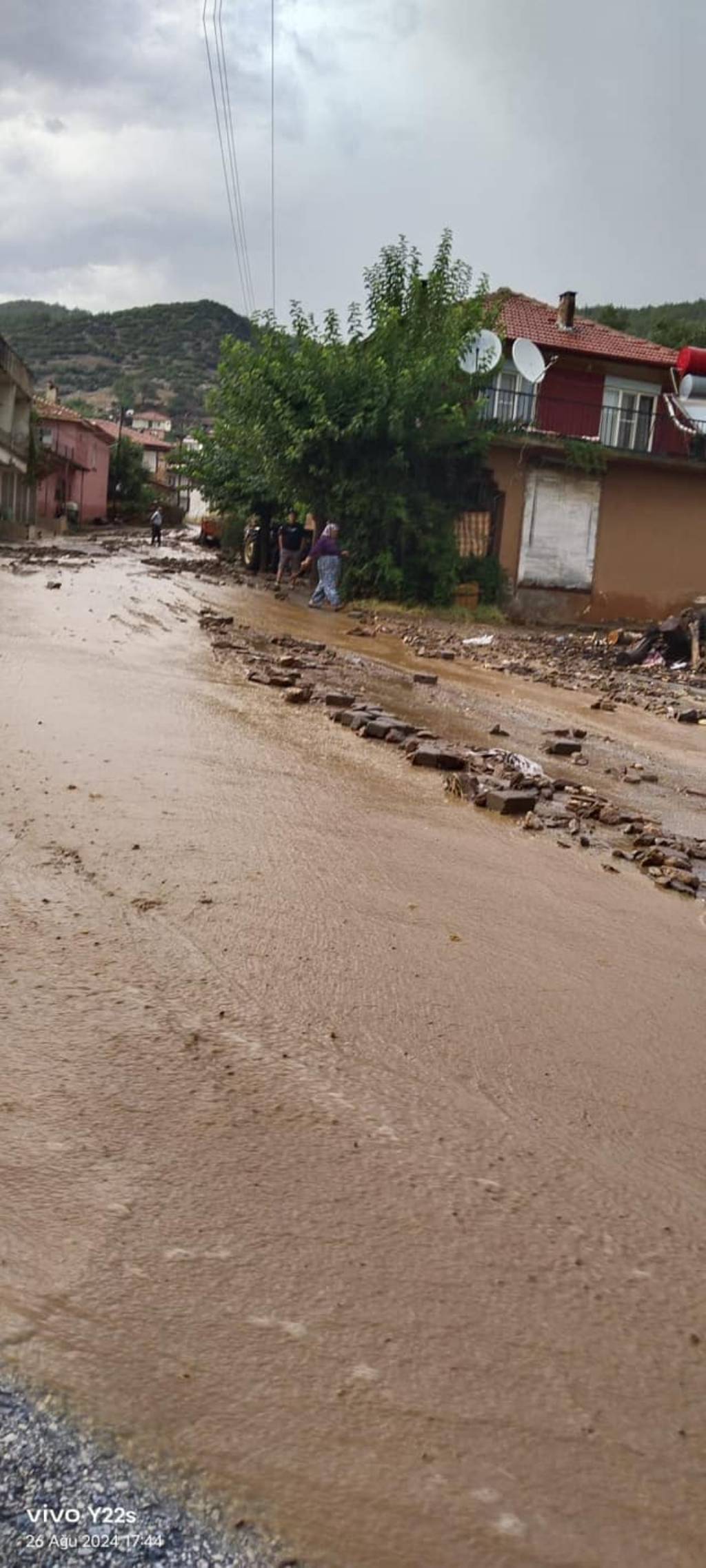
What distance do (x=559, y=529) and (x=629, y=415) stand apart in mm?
4382

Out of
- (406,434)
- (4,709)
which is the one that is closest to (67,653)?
(4,709)

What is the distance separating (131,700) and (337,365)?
15.3m

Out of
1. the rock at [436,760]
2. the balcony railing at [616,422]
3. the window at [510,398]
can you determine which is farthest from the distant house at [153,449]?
the rock at [436,760]

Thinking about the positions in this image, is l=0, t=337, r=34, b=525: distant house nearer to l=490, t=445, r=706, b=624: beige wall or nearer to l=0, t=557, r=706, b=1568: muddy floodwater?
l=490, t=445, r=706, b=624: beige wall

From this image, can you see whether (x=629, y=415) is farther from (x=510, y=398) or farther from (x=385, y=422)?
(x=385, y=422)

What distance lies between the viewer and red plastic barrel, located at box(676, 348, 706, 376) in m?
27.3

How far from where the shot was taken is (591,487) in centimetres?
2598

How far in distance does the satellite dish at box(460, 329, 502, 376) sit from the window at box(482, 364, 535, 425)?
117cm

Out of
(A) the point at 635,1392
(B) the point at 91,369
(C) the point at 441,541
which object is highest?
(B) the point at 91,369

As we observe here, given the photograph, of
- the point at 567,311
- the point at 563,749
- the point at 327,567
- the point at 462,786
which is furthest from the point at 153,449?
the point at 462,786

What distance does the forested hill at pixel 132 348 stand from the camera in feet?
400

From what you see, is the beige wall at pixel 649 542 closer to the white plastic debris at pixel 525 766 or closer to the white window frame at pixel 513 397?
the white window frame at pixel 513 397

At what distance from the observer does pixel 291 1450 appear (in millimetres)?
1944

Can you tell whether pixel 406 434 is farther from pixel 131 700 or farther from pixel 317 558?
pixel 131 700
